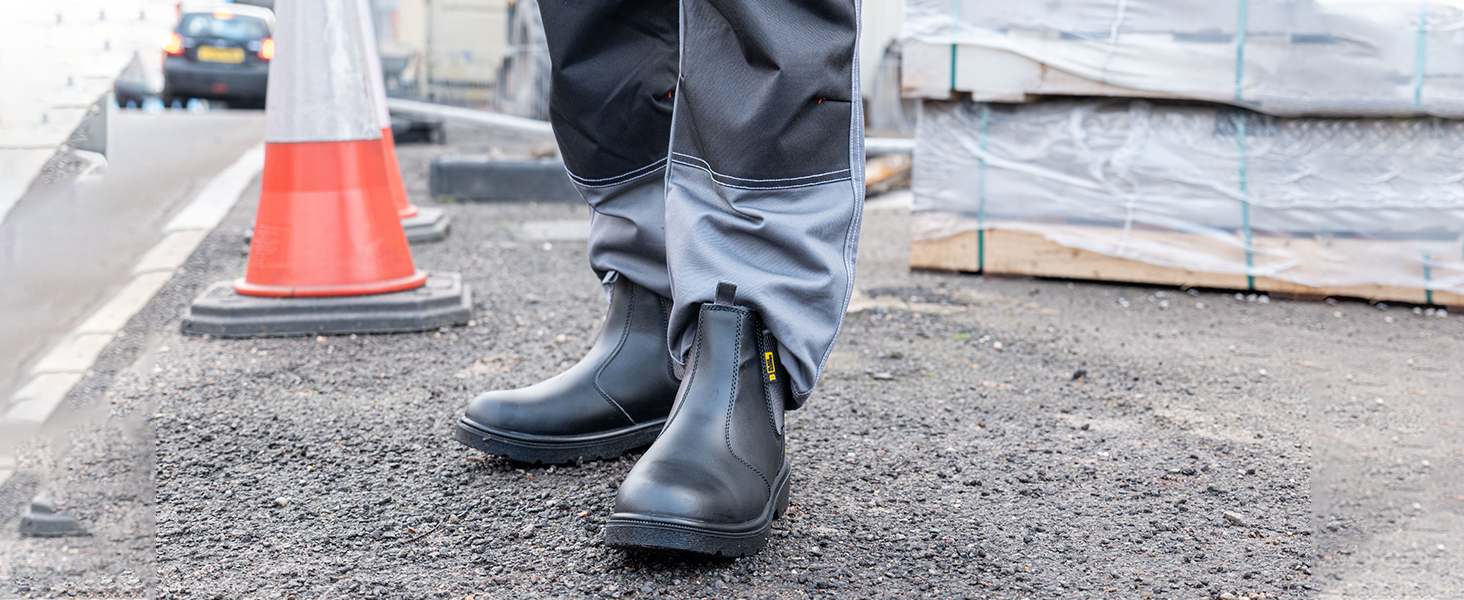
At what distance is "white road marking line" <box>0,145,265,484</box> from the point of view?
130 cm

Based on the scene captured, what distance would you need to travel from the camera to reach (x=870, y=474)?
→ 1.63 meters

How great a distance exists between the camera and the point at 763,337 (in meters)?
1.36

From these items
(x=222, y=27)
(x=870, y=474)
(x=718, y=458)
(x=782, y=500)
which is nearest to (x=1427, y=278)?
(x=870, y=474)

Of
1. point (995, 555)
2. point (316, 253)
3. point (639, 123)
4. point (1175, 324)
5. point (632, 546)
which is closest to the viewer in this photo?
point (632, 546)

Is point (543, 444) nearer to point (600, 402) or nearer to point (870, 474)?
point (600, 402)

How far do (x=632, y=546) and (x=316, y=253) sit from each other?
5.59ft

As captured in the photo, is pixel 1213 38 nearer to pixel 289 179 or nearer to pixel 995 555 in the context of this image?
pixel 995 555

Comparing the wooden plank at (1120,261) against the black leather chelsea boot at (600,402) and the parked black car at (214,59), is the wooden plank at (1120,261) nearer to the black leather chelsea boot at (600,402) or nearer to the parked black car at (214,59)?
the black leather chelsea boot at (600,402)

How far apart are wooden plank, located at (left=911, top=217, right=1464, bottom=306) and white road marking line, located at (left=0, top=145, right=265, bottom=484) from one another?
7.63 ft

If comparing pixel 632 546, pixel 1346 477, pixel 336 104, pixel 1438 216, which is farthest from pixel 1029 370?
pixel 336 104

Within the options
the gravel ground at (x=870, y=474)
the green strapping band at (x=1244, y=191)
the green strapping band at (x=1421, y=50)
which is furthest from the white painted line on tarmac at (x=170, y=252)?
the green strapping band at (x=1421, y=50)

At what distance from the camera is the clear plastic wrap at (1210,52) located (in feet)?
9.60

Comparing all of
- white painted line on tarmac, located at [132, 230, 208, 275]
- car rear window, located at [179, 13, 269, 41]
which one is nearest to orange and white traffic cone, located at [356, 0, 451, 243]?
white painted line on tarmac, located at [132, 230, 208, 275]

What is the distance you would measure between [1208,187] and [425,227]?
2.70 meters
